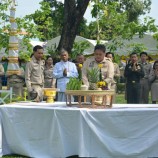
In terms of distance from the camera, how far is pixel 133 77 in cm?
977

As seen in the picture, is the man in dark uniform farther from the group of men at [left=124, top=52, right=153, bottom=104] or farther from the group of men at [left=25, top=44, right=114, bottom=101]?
the group of men at [left=25, top=44, right=114, bottom=101]

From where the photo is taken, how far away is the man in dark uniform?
9523 mm

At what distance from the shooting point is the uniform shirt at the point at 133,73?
9.55 meters

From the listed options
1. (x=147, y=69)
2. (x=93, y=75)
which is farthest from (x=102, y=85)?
(x=147, y=69)

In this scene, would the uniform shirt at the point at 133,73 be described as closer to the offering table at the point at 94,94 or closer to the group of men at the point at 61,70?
the group of men at the point at 61,70

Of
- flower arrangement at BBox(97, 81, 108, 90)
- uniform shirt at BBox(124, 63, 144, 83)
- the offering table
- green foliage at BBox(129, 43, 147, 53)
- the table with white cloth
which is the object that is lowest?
the table with white cloth

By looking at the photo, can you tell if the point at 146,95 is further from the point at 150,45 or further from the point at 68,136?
the point at 150,45

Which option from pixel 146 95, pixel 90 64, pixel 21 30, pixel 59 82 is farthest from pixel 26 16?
pixel 90 64

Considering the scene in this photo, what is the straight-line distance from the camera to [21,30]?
15.8 metres

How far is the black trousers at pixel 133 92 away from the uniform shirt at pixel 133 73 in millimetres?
114

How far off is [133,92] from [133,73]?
1.59 feet

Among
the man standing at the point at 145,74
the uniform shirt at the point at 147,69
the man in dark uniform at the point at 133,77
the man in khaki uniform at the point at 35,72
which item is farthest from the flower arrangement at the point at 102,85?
the uniform shirt at the point at 147,69

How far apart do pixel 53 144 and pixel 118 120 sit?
863 millimetres

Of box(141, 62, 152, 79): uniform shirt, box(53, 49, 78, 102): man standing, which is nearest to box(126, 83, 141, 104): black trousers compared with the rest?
box(141, 62, 152, 79): uniform shirt
